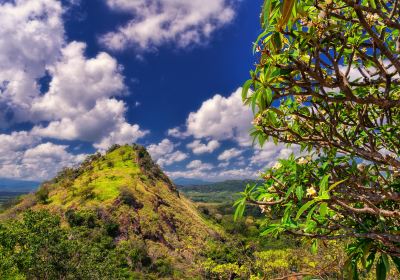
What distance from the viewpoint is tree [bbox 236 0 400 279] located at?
10.4 ft

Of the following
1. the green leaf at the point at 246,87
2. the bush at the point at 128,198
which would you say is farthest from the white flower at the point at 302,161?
the bush at the point at 128,198

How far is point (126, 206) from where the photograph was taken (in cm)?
9175

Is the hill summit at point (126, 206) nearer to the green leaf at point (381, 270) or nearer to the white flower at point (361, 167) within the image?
the white flower at point (361, 167)

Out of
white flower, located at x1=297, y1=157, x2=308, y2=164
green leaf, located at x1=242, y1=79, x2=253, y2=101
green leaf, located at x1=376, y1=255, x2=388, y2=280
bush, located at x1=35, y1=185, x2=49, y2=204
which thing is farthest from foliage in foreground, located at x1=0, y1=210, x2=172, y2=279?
bush, located at x1=35, y1=185, x2=49, y2=204

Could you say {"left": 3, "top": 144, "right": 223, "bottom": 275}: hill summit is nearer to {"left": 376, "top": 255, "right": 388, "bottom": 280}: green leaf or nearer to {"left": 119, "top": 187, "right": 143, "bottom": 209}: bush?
{"left": 119, "top": 187, "right": 143, "bottom": 209}: bush

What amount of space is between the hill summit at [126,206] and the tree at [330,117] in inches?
2740

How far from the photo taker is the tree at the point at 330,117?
3172 millimetres

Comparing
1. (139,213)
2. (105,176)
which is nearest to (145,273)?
(139,213)

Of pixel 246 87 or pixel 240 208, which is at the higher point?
pixel 246 87

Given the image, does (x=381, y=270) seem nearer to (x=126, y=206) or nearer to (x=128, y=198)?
(x=126, y=206)

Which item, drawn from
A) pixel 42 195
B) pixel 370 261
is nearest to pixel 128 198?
pixel 42 195

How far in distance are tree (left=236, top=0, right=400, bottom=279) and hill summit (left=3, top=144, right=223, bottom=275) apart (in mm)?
69592

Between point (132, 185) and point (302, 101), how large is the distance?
335 ft

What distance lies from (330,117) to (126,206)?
300 ft
